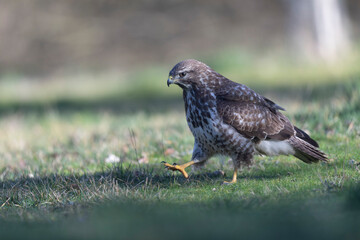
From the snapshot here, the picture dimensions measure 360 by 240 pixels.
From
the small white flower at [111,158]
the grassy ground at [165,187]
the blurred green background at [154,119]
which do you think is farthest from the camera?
the small white flower at [111,158]

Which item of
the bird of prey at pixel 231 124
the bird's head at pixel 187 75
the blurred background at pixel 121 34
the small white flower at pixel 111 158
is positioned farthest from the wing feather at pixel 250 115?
the blurred background at pixel 121 34

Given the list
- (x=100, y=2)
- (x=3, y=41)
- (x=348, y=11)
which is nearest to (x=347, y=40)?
(x=348, y=11)

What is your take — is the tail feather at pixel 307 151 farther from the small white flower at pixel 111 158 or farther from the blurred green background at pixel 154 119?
the small white flower at pixel 111 158

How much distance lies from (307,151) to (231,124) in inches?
36.3

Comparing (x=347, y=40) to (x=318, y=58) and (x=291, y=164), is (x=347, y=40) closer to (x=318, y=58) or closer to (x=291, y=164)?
(x=318, y=58)

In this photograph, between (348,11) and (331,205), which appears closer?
(331,205)

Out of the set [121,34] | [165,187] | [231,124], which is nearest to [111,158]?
[165,187]

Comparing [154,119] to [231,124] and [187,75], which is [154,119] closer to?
→ [187,75]

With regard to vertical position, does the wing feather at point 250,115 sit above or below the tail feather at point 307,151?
above

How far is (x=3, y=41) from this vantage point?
2253 cm

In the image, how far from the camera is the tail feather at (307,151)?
609 centimetres

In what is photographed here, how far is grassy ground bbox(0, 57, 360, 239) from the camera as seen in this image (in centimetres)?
397

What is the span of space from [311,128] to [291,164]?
144 centimetres

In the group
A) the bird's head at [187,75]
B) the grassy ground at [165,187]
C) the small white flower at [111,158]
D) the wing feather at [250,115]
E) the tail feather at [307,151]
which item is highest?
the bird's head at [187,75]
